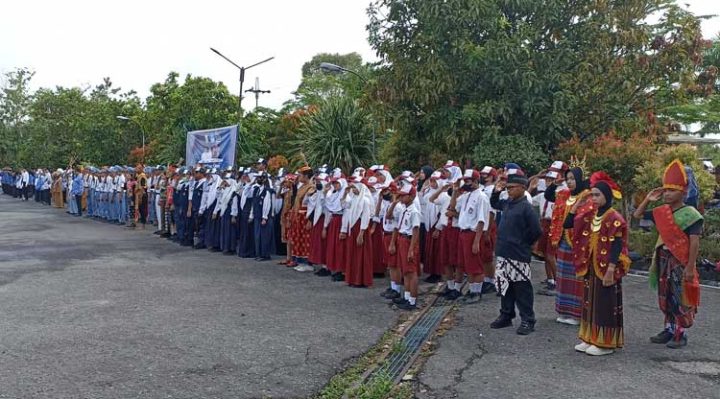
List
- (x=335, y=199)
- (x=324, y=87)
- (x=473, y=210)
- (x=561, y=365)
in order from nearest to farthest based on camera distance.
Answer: (x=561, y=365) < (x=473, y=210) < (x=335, y=199) < (x=324, y=87)

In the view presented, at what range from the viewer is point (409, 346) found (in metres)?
6.88

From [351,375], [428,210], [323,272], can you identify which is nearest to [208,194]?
[323,272]

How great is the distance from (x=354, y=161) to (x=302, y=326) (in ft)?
49.8

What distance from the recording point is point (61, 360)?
6.04 meters

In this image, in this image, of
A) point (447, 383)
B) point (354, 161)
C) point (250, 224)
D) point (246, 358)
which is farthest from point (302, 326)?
point (354, 161)

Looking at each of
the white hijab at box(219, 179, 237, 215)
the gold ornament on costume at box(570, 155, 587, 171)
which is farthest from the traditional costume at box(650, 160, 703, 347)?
the white hijab at box(219, 179, 237, 215)

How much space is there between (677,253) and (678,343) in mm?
934

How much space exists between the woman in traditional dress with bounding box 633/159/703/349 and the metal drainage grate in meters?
2.44

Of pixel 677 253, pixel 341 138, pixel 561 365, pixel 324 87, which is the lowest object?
pixel 561 365

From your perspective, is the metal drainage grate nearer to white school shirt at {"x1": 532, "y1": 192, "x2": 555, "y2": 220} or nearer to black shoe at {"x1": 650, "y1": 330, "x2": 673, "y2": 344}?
white school shirt at {"x1": 532, "y1": 192, "x2": 555, "y2": 220}

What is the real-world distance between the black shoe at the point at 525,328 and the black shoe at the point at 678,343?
1.32m

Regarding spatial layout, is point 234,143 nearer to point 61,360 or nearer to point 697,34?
point 697,34

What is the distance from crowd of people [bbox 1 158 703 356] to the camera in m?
6.48

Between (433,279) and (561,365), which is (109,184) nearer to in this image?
(433,279)
